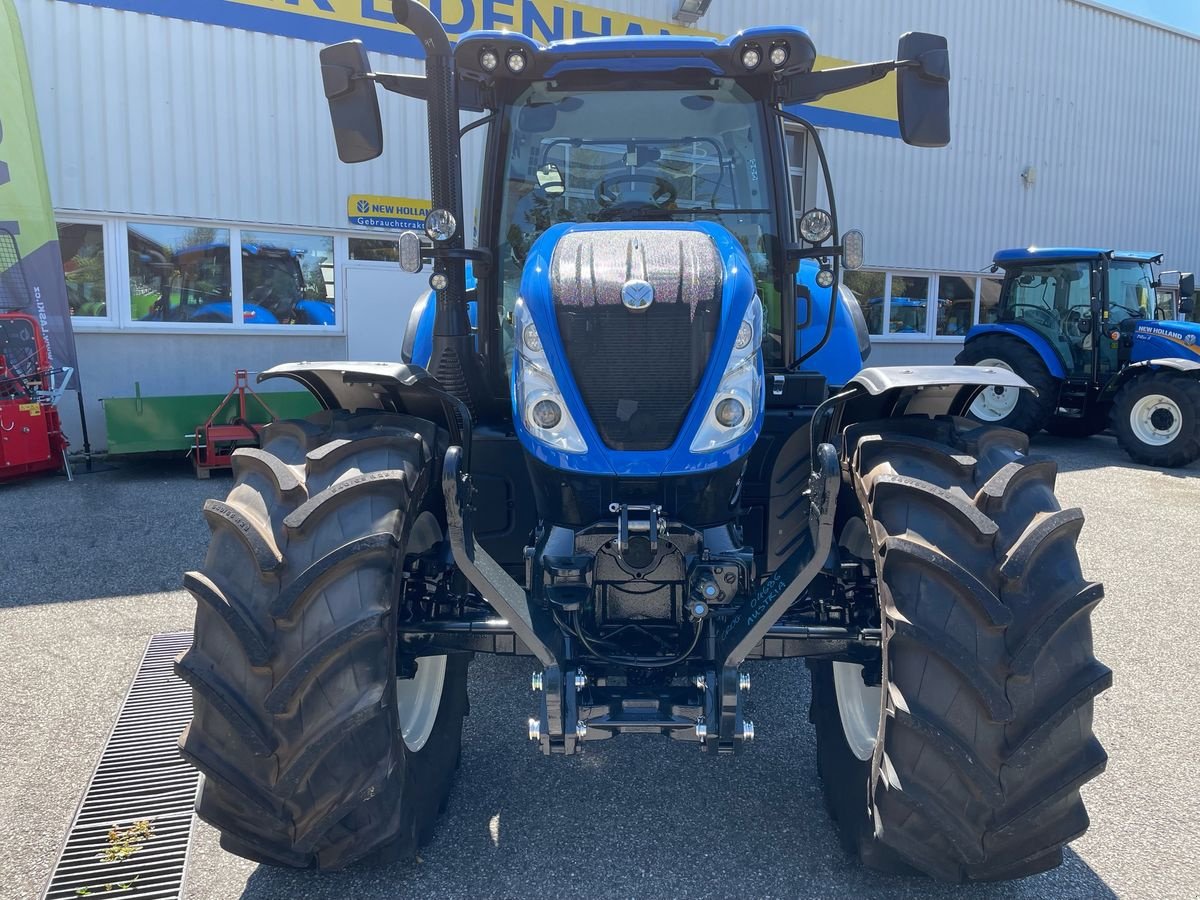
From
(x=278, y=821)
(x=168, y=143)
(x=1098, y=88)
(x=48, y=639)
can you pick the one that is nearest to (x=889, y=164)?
(x=1098, y=88)

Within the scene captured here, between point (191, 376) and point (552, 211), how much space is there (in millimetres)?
7242

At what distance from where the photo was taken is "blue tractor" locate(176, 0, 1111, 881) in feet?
6.38

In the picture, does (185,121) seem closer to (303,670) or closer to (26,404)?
(26,404)

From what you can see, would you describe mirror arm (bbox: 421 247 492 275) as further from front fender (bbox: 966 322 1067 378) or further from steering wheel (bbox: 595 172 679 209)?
front fender (bbox: 966 322 1067 378)

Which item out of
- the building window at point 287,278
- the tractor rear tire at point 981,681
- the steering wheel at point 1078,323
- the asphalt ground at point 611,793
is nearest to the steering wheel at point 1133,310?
the steering wheel at point 1078,323

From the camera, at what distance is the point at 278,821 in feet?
6.43

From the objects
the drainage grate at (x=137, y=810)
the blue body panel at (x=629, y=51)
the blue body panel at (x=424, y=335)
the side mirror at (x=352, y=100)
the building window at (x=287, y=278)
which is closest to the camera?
the drainage grate at (x=137, y=810)

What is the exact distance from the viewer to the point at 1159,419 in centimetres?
→ 978

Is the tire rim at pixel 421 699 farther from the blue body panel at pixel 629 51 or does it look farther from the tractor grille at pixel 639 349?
the blue body panel at pixel 629 51

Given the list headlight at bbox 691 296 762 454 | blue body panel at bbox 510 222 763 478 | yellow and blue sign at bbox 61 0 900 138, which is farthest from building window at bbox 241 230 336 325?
headlight at bbox 691 296 762 454

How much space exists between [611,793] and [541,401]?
4.31 feet

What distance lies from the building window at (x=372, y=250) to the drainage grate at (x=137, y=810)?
726 cm

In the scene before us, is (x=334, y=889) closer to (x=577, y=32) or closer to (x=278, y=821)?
(x=278, y=821)

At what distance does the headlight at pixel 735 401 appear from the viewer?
92.0 inches
